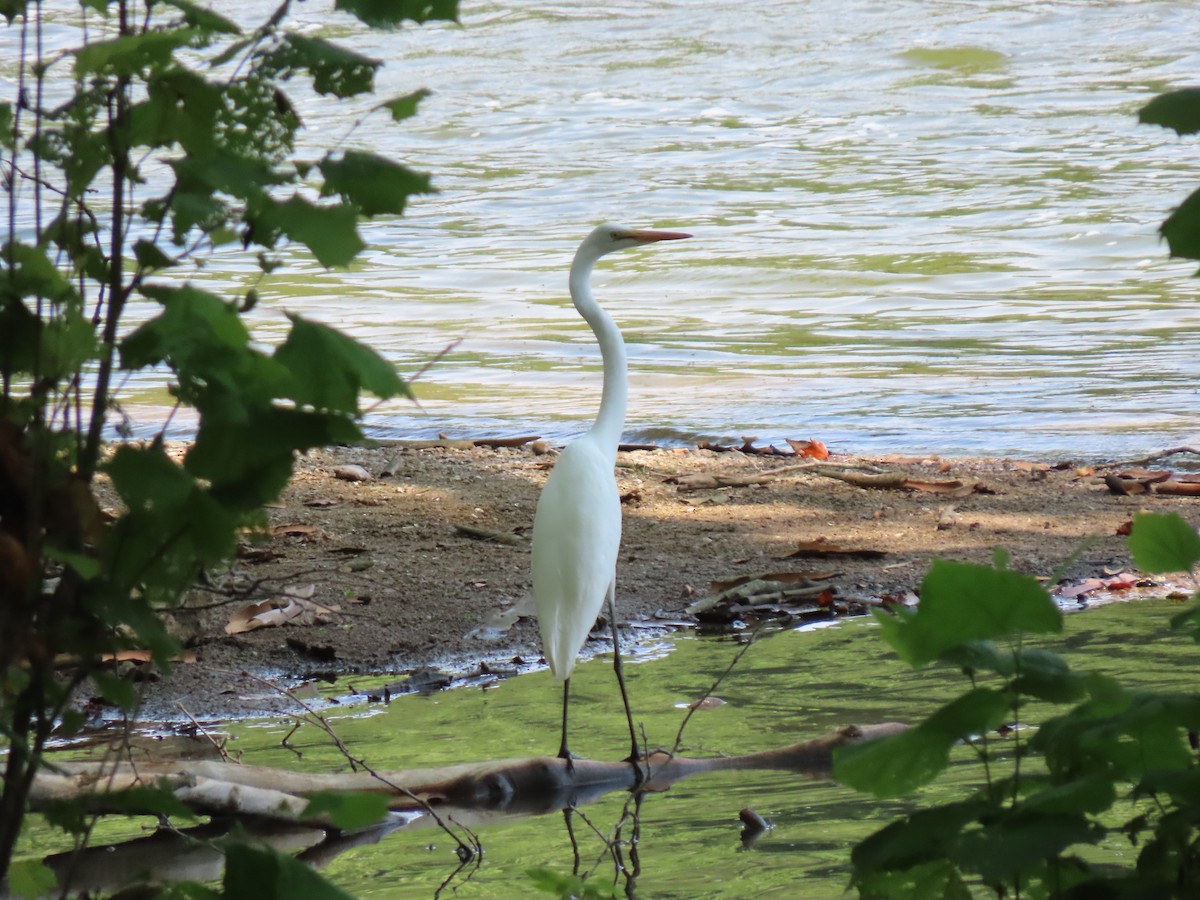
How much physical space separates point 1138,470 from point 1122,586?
2.49 m

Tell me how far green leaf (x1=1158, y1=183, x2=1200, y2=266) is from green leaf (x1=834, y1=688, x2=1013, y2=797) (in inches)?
20.2

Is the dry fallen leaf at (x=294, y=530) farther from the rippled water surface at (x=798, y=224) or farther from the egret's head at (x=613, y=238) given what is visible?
the rippled water surface at (x=798, y=224)

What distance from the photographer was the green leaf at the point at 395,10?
1483mm

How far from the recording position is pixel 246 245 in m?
1.48

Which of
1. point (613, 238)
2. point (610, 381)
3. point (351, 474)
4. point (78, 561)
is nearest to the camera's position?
point (78, 561)

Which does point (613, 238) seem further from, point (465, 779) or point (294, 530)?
point (465, 779)

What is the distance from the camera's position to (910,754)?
1.67m

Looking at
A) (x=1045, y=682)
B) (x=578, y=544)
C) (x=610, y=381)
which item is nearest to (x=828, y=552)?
(x=610, y=381)

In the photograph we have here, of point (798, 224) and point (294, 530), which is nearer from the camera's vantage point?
point (294, 530)

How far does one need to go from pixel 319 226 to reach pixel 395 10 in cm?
23

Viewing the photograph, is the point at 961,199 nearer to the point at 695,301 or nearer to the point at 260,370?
the point at 695,301

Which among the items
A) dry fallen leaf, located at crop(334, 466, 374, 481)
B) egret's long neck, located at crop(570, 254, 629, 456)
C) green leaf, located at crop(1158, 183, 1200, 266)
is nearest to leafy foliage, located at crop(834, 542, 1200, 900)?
green leaf, located at crop(1158, 183, 1200, 266)

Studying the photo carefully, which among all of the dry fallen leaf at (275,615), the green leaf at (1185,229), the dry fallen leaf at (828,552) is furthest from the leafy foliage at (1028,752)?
the dry fallen leaf at (828,552)

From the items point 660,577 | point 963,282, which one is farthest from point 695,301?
point 660,577
